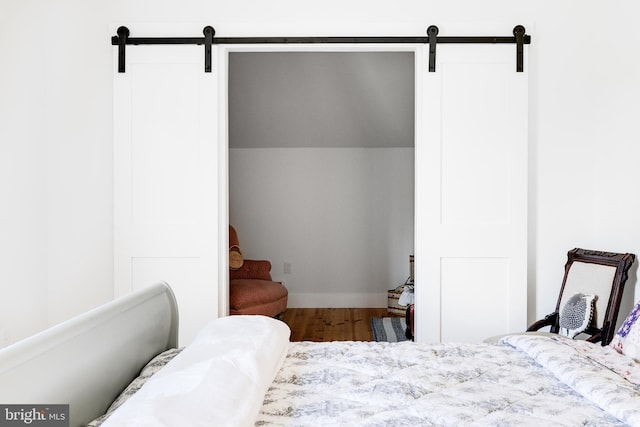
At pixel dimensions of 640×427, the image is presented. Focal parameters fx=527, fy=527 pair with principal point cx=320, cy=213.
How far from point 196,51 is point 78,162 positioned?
0.95m

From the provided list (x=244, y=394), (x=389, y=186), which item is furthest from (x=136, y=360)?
(x=389, y=186)

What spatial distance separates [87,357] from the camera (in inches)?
52.2

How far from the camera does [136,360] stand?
1666mm

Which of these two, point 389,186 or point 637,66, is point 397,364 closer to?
point 637,66

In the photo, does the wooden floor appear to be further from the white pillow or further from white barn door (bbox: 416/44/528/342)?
the white pillow

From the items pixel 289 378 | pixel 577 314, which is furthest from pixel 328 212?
pixel 289 378

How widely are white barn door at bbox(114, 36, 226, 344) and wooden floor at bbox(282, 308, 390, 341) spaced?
136cm

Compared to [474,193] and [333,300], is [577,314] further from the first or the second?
[333,300]

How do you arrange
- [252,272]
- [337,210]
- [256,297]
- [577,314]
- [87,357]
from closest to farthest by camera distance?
[87,357], [577,314], [256,297], [252,272], [337,210]

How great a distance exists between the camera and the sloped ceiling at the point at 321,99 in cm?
445

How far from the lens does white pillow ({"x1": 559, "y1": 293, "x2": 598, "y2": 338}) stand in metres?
2.61

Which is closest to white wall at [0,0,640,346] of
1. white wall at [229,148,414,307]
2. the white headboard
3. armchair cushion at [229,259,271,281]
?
the white headboard

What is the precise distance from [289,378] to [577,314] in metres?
1.73

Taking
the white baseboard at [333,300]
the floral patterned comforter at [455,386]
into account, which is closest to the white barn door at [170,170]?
the floral patterned comforter at [455,386]
